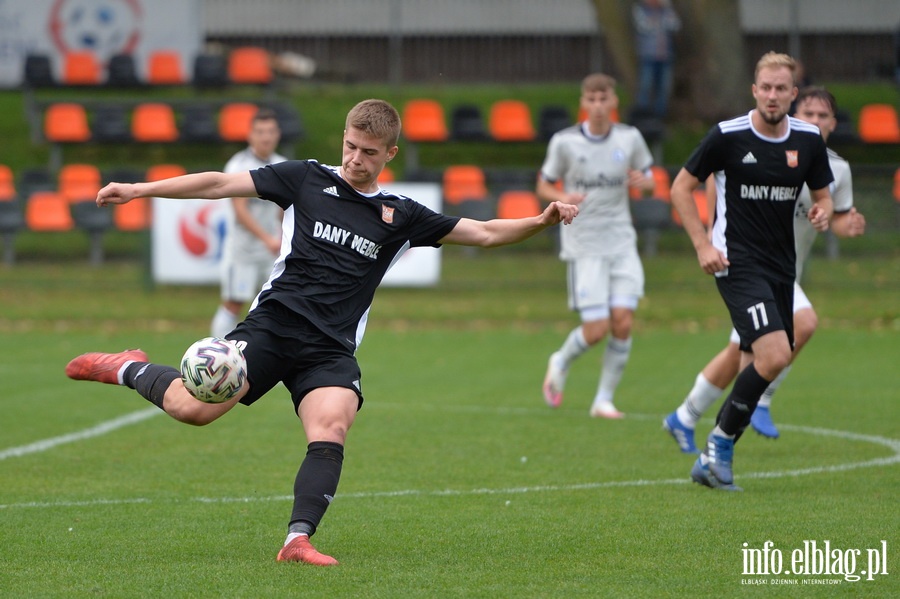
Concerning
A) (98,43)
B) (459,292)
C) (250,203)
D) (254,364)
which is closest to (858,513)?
(254,364)

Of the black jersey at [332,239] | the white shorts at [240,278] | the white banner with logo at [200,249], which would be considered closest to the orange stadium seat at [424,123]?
the white banner with logo at [200,249]

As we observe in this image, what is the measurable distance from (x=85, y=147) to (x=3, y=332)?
9617 millimetres

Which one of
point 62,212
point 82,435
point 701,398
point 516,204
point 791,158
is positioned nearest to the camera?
point 791,158

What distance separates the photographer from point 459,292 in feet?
61.3

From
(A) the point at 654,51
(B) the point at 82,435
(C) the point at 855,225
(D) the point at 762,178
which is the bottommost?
(B) the point at 82,435

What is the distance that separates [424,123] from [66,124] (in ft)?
22.5

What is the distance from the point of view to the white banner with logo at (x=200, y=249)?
59.2 feet

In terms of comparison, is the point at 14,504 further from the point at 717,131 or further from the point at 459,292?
the point at 459,292

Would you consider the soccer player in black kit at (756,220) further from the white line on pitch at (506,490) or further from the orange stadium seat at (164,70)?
the orange stadium seat at (164,70)

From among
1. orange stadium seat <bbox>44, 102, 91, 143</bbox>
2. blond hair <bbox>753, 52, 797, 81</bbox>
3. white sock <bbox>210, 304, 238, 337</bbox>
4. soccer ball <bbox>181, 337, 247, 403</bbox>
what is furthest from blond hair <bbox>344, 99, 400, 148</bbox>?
orange stadium seat <bbox>44, 102, 91, 143</bbox>

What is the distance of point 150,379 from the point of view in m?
5.98

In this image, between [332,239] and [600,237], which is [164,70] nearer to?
[600,237]

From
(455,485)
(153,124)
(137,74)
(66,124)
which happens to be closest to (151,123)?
(153,124)

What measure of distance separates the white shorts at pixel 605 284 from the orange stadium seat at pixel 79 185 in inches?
457
